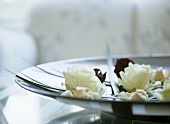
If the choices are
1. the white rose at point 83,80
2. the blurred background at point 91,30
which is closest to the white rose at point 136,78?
the white rose at point 83,80

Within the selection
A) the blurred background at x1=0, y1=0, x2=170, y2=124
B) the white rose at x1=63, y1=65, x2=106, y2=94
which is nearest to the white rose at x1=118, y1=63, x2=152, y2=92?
the white rose at x1=63, y1=65, x2=106, y2=94

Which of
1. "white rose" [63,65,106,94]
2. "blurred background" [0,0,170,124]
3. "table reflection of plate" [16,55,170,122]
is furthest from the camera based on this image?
"blurred background" [0,0,170,124]

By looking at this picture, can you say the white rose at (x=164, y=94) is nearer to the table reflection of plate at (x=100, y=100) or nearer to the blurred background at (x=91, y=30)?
the table reflection of plate at (x=100, y=100)

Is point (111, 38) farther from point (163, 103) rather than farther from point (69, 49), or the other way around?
point (163, 103)

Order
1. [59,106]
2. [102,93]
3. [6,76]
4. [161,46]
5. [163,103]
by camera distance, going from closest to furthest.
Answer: [163,103] < [102,93] < [59,106] < [6,76] < [161,46]

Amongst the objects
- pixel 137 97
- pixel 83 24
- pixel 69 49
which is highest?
pixel 137 97

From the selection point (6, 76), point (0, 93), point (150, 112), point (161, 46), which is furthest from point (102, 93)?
point (161, 46)

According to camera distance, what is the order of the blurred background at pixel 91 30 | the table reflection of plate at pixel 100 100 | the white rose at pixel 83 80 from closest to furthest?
the table reflection of plate at pixel 100 100 → the white rose at pixel 83 80 → the blurred background at pixel 91 30

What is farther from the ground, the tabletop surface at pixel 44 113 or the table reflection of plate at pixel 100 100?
the table reflection of plate at pixel 100 100

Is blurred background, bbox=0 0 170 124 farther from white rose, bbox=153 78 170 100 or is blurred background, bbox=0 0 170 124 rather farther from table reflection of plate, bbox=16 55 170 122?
white rose, bbox=153 78 170 100
